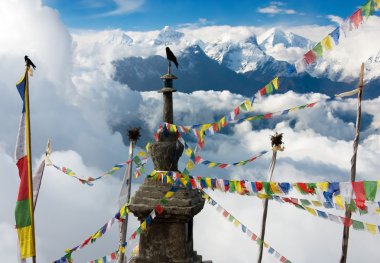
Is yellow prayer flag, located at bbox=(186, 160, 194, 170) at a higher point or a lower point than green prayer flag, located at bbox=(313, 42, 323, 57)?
lower

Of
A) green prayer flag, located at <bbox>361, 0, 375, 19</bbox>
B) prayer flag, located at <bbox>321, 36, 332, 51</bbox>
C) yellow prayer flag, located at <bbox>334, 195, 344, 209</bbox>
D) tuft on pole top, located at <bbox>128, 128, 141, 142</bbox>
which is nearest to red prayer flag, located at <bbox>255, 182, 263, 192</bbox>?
yellow prayer flag, located at <bbox>334, 195, 344, 209</bbox>

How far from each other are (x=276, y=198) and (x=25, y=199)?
4946mm

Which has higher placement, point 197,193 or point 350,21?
point 350,21

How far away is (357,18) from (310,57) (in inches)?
38.5

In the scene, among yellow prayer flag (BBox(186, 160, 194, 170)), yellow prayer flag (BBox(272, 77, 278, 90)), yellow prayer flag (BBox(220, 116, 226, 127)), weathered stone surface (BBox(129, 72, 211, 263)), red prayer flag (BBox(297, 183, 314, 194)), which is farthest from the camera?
yellow prayer flag (BBox(186, 160, 194, 170))

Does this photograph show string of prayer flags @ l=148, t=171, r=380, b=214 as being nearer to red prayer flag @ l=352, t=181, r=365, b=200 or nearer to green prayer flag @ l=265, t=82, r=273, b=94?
red prayer flag @ l=352, t=181, r=365, b=200

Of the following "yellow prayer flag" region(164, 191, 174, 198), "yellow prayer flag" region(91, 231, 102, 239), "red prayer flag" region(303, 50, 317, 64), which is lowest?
"yellow prayer flag" region(91, 231, 102, 239)

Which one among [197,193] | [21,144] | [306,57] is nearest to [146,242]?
[197,193]

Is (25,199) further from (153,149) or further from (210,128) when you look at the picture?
(210,128)

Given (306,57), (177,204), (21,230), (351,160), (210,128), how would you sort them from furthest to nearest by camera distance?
(351,160) → (210,128) → (177,204) → (21,230) → (306,57)

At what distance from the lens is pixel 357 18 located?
22.1 ft

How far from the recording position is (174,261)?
9.06m

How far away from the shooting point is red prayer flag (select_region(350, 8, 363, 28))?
668cm

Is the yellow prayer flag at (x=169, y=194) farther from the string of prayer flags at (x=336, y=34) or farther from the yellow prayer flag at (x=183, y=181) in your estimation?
the string of prayer flags at (x=336, y=34)
